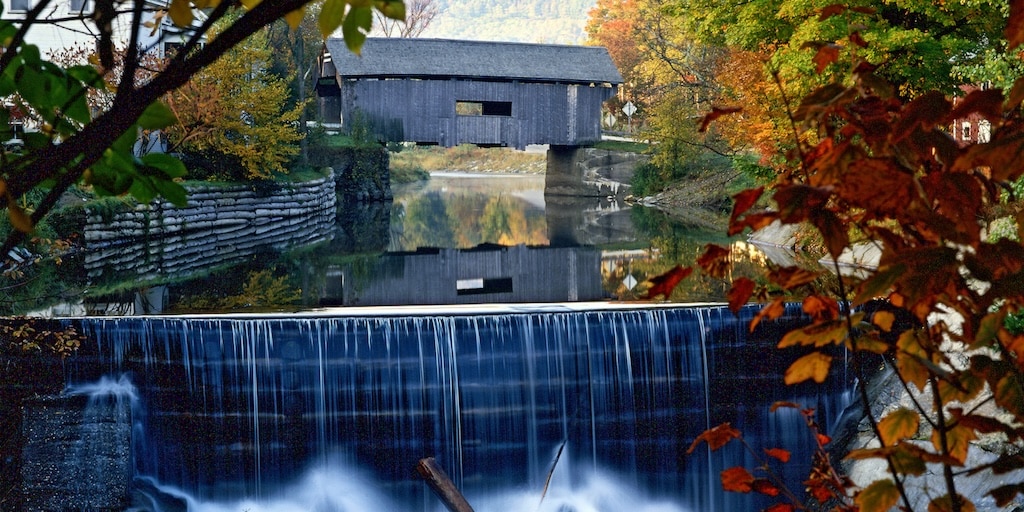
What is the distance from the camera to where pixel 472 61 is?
1303 inches

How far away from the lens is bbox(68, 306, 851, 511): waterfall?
342 inches

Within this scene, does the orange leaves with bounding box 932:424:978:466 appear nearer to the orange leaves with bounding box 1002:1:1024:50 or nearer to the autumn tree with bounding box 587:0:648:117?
the orange leaves with bounding box 1002:1:1024:50

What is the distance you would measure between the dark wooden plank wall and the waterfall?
2300 cm

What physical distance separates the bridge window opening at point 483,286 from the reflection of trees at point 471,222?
14.3ft

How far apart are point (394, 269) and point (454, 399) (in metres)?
6.77

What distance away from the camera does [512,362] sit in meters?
9.18

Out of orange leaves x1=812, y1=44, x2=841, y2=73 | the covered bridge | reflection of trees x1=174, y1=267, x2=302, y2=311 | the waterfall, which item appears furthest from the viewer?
the covered bridge

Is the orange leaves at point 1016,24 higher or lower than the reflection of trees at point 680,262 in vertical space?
higher

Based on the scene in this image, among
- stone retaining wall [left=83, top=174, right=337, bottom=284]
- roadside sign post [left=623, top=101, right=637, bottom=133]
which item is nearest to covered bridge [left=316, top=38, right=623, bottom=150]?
stone retaining wall [left=83, top=174, right=337, bottom=284]

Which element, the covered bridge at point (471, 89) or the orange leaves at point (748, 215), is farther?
the covered bridge at point (471, 89)

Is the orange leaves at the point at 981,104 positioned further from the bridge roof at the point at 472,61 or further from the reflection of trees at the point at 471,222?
the bridge roof at the point at 472,61

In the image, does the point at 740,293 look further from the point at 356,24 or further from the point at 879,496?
the point at 356,24

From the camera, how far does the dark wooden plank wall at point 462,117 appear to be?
31.8 metres

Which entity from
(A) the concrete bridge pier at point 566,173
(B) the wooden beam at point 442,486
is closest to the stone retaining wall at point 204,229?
(A) the concrete bridge pier at point 566,173
